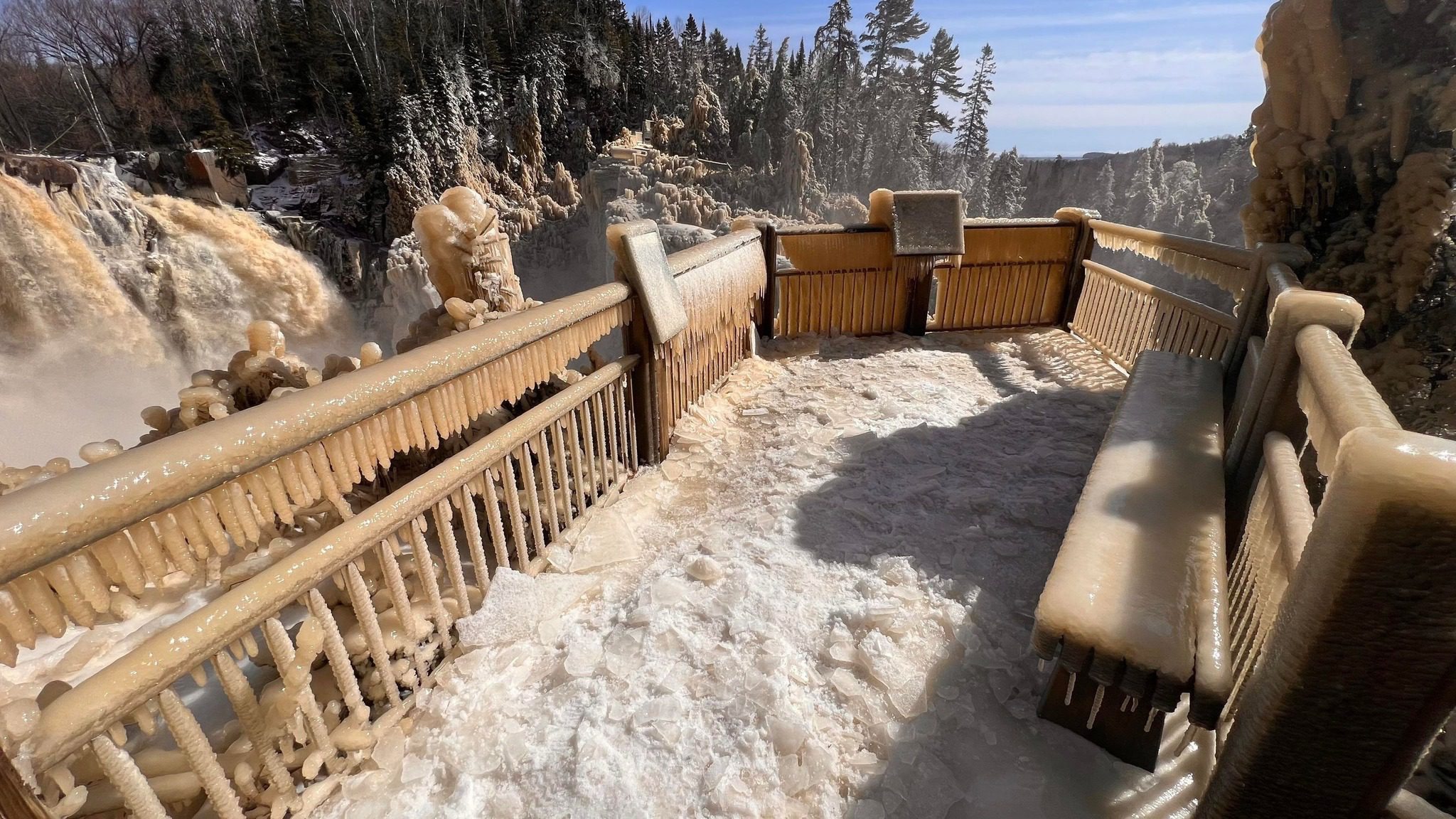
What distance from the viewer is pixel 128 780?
130cm

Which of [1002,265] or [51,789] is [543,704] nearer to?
[51,789]

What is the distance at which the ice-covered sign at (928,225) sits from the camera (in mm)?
6305

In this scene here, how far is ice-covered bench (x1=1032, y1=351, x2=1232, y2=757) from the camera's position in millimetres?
1600

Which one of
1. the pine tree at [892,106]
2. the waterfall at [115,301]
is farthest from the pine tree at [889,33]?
the waterfall at [115,301]

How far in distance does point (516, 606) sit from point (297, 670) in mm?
878

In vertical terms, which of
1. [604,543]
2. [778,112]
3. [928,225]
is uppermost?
[778,112]

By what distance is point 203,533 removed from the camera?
54.9 inches

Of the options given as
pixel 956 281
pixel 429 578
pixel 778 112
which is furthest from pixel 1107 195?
pixel 429 578

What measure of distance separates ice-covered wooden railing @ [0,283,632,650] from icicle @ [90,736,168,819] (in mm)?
300

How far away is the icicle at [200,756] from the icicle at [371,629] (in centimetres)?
46

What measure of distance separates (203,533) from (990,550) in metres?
3.09

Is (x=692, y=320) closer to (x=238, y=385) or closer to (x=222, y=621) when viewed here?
(x=238, y=385)

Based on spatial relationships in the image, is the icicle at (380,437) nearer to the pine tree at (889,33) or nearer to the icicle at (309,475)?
the icicle at (309,475)

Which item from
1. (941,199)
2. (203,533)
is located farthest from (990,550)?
(941,199)
